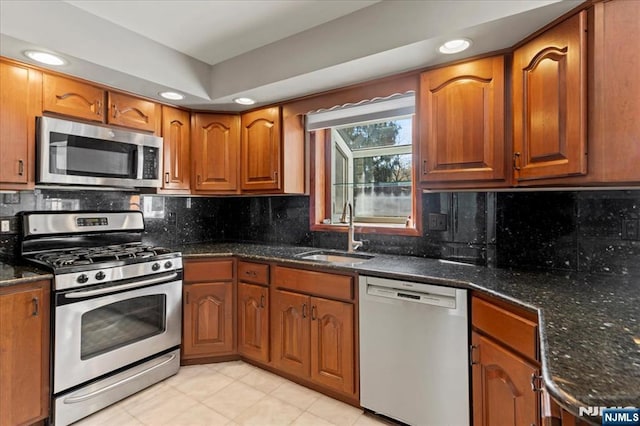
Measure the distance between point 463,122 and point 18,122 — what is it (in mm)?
2622

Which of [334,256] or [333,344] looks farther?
[334,256]

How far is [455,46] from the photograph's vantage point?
170 centimetres

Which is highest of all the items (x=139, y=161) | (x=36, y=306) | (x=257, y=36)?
(x=257, y=36)

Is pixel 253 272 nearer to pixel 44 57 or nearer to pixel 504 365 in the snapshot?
pixel 504 365

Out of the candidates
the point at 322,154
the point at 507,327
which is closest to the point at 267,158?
the point at 322,154

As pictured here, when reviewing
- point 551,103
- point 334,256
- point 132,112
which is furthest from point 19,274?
point 551,103

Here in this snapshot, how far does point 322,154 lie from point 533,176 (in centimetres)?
172

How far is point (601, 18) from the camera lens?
1271mm

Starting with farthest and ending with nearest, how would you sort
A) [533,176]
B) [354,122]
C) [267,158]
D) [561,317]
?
[267,158]
[354,122]
[533,176]
[561,317]

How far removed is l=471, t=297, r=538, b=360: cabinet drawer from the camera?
1.23 meters

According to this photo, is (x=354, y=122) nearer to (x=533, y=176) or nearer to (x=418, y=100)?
(x=418, y=100)

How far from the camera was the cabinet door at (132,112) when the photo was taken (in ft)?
7.60

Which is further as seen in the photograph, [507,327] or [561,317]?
[507,327]

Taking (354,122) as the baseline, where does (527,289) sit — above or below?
below
